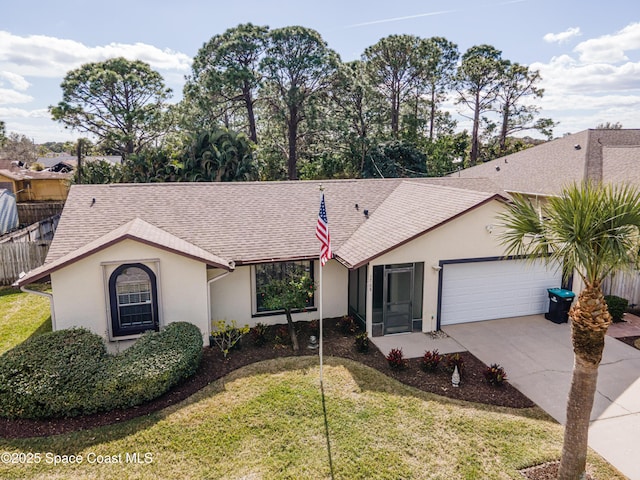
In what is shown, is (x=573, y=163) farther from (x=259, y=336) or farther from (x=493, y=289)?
(x=259, y=336)

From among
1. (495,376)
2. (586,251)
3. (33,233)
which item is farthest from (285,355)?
(33,233)

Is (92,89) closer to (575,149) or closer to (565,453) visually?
(575,149)

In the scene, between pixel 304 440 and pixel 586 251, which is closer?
pixel 586 251

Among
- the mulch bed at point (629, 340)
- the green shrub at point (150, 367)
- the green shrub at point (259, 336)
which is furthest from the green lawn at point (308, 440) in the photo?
the mulch bed at point (629, 340)

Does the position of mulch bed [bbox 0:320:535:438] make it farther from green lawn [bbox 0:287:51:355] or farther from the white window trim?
green lawn [bbox 0:287:51:355]

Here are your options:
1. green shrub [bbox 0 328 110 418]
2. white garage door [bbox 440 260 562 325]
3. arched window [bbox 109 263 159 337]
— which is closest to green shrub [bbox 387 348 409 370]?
white garage door [bbox 440 260 562 325]

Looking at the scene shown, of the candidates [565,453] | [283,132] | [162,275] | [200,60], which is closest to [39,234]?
[162,275]
